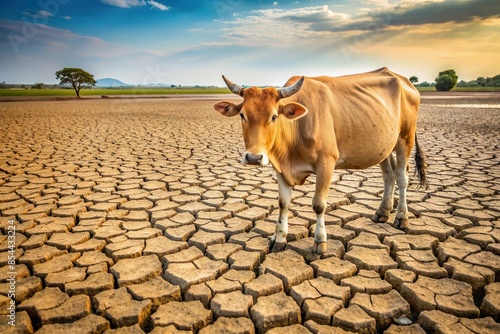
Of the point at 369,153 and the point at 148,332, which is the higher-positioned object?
the point at 369,153

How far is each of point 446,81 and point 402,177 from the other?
66822 millimetres

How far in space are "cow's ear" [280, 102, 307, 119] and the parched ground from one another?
1.22 m

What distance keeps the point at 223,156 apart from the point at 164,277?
4459 mm

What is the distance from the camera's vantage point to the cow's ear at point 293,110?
251cm

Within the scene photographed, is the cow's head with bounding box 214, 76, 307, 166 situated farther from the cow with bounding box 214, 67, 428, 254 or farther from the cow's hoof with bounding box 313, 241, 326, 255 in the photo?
the cow's hoof with bounding box 313, 241, 326, 255

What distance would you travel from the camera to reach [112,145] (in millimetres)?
8188

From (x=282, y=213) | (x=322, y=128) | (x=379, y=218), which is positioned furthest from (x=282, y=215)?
(x=379, y=218)

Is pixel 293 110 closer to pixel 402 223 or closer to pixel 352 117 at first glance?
pixel 352 117

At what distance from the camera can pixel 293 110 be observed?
Result: 254 centimetres

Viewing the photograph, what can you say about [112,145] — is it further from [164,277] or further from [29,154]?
[164,277]

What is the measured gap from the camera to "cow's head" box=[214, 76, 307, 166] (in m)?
2.42

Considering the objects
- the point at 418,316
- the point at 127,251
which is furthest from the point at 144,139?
the point at 418,316

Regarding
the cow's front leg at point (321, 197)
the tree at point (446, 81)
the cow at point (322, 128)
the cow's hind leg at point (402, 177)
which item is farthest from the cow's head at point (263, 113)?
the tree at point (446, 81)

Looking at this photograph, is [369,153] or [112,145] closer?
[369,153]
